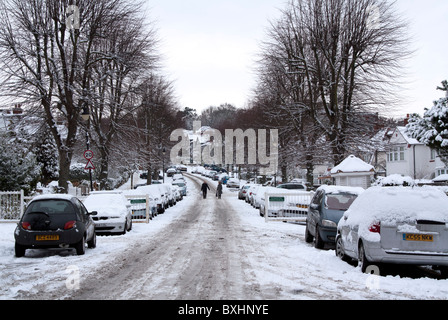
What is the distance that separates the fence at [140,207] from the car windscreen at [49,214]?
10030 millimetres

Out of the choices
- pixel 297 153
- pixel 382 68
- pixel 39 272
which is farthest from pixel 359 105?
pixel 39 272

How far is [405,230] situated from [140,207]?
15539 mm

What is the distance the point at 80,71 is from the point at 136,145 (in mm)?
10312

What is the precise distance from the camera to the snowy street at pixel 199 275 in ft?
23.5

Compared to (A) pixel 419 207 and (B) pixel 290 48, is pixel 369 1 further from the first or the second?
(A) pixel 419 207

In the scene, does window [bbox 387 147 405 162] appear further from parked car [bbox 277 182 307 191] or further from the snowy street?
the snowy street

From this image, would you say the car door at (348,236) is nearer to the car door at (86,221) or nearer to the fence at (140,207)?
the car door at (86,221)

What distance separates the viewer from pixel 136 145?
117ft

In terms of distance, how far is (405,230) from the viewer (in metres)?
8.72

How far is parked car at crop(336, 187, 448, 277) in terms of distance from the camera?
28.4 feet

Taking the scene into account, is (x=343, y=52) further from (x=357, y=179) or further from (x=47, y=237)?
(x=47, y=237)

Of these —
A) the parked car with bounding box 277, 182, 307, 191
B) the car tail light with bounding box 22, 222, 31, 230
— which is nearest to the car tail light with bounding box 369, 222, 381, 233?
the car tail light with bounding box 22, 222, 31, 230

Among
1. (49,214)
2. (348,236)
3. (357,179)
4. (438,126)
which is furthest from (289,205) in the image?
(438,126)

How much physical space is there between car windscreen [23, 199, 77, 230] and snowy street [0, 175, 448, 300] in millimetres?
755
